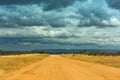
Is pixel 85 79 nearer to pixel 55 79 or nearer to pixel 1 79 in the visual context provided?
pixel 55 79

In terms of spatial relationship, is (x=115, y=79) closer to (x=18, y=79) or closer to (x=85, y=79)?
(x=85, y=79)

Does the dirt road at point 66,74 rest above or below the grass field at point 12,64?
below

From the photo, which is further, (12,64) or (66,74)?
(12,64)

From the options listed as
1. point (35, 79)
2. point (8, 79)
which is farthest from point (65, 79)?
point (8, 79)

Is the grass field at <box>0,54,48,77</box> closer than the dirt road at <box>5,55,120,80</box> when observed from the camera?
No

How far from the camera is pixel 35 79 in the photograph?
24.9 metres

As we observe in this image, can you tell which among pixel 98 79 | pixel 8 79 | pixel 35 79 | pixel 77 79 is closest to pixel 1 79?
pixel 8 79

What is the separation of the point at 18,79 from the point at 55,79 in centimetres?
309

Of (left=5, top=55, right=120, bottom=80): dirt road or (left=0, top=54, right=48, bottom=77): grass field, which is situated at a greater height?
(left=0, top=54, right=48, bottom=77): grass field

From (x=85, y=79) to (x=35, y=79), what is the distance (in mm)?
3963

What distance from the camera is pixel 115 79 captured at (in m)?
24.6

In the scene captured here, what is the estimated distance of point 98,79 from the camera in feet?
80.0

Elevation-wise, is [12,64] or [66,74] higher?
[12,64]

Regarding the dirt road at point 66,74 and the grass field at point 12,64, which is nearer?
the dirt road at point 66,74
